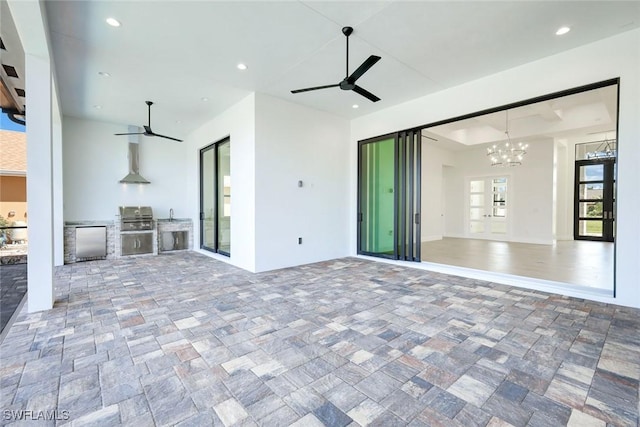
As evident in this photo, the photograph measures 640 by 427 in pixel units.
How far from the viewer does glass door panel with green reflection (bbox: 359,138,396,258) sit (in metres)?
6.09

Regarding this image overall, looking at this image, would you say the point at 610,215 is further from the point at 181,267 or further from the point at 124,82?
the point at 124,82

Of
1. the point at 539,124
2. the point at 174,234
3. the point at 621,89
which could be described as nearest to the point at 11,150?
the point at 174,234

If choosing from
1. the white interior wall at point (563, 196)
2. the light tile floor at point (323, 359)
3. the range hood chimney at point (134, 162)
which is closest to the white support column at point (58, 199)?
the range hood chimney at point (134, 162)

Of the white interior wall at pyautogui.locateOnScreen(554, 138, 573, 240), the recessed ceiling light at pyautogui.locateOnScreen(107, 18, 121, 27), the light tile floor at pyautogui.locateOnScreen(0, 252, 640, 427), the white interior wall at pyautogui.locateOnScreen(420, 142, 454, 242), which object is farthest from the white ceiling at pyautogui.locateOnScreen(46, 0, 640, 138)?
the white interior wall at pyautogui.locateOnScreen(554, 138, 573, 240)

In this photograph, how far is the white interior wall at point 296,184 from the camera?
525 cm

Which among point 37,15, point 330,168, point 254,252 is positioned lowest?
point 254,252

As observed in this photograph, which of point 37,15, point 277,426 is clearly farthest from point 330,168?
point 277,426

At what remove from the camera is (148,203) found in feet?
24.8

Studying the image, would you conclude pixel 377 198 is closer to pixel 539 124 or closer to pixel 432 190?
pixel 432 190

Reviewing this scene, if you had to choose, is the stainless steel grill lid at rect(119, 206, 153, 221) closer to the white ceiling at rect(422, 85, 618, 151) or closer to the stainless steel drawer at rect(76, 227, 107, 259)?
the stainless steel drawer at rect(76, 227, 107, 259)

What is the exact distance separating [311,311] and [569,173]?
477 inches

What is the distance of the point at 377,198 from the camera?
21.2ft

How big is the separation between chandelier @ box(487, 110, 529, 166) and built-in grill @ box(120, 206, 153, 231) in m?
9.91

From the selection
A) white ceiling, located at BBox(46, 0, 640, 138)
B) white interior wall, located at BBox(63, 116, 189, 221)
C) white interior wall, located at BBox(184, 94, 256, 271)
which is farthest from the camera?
white interior wall, located at BBox(63, 116, 189, 221)
